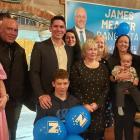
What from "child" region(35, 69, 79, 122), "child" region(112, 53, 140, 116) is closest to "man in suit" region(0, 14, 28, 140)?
"child" region(35, 69, 79, 122)

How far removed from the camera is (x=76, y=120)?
2.36 meters

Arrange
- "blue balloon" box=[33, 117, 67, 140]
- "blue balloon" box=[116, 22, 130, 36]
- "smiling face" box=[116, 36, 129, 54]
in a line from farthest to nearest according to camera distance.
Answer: "blue balloon" box=[116, 22, 130, 36]
"smiling face" box=[116, 36, 129, 54]
"blue balloon" box=[33, 117, 67, 140]

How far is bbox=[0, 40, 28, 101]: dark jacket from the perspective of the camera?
258 cm

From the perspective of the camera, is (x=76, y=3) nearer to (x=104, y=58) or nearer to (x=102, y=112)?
(x=104, y=58)

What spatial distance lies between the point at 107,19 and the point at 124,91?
1675mm

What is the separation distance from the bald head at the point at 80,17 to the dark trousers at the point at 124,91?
1.29 m

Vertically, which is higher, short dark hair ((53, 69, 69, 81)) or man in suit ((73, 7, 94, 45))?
man in suit ((73, 7, 94, 45))

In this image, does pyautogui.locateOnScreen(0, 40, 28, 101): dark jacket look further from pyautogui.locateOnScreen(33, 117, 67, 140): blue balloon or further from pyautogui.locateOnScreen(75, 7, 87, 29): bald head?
pyautogui.locateOnScreen(75, 7, 87, 29): bald head

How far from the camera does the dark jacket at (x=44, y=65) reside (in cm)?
258

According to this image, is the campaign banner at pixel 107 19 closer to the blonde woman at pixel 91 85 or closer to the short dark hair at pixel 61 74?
the blonde woman at pixel 91 85

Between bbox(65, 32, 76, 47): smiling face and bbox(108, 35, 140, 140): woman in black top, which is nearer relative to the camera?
bbox(108, 35, 140, 140): woman in black top

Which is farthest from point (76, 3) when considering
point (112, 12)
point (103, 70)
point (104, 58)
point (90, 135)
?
point (90, 135)

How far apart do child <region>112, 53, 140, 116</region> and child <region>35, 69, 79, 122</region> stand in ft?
1.64

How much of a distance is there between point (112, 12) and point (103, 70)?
1.87 m
